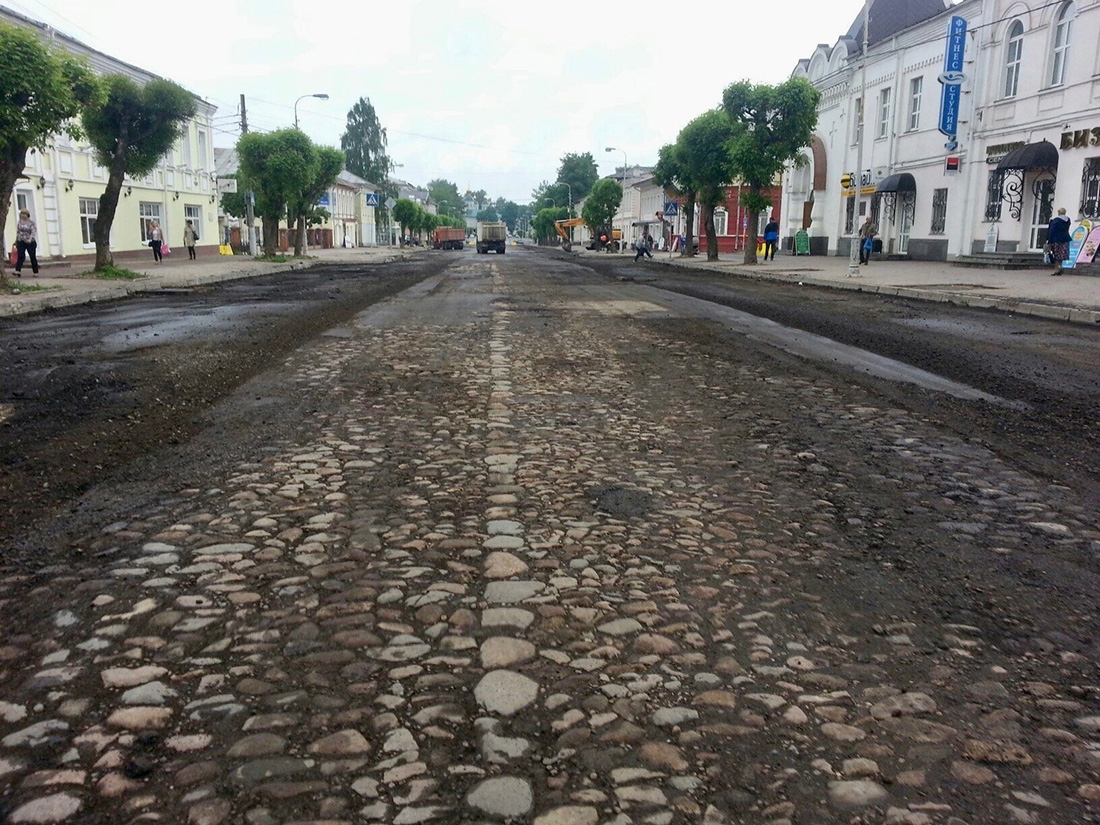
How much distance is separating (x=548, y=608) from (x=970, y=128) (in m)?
33.7

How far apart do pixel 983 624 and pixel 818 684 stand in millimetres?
795

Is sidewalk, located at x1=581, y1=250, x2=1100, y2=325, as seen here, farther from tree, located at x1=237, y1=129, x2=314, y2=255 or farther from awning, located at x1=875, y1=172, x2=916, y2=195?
tree, located at x1=237, y1=129, x2=314, y2=255

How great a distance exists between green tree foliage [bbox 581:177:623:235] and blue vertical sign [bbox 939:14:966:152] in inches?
1930

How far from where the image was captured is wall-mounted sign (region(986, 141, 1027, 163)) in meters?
28.6

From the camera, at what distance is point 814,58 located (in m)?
46.0

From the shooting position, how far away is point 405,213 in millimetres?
109438

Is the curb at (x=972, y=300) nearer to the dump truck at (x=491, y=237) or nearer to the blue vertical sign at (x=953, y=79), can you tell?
the blue vertical sign at (x=953, y=79)

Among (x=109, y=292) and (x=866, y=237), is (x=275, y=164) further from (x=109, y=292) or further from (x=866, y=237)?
(x=866, y=237)

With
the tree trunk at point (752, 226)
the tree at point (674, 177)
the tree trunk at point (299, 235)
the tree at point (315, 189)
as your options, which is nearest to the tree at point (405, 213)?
the tree at point (315, 189)

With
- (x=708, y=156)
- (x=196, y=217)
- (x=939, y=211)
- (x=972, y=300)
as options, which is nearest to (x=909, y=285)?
(x=972, y=300)

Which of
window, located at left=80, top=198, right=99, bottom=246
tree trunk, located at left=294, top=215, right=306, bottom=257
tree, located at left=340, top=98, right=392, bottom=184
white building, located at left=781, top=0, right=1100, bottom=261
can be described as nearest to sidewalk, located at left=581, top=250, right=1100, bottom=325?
→ white building, located at left=781, top=0, right=1100, bottom=261

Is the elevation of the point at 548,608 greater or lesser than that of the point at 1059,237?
lesser

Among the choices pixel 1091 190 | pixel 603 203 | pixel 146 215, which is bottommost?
pixel 146 215

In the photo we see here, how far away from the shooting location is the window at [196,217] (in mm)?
44619
